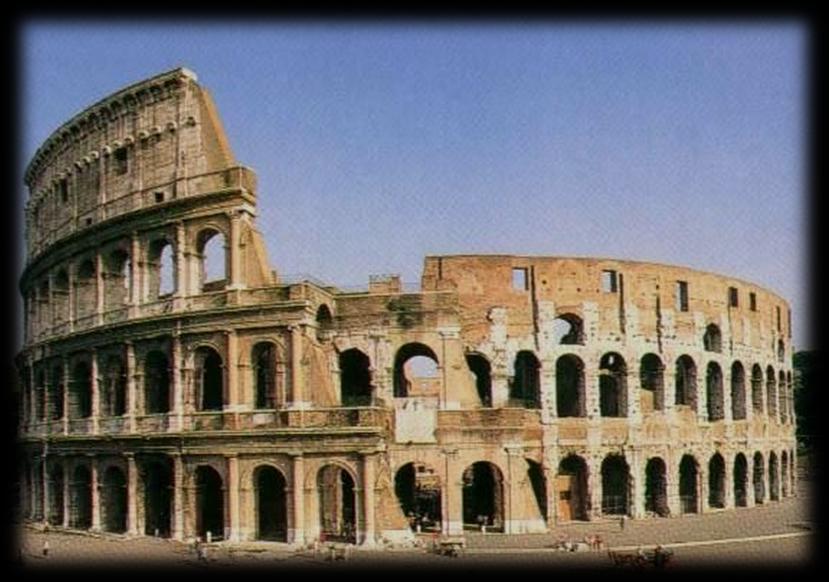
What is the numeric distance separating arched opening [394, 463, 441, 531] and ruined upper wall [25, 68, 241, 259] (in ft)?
36.3

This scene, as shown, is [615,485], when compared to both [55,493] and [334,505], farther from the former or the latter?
[55,493]

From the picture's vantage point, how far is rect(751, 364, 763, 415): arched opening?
37.4m

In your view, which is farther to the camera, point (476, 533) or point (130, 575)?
point (476, 533)

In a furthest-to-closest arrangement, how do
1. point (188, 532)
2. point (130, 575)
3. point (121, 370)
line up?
point (121, 370), point (188, 532), point (130, 575)

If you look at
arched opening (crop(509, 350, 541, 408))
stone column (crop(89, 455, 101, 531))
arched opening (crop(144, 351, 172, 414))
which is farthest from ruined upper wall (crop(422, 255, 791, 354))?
stone column (crop(89, 455, 101, 531))

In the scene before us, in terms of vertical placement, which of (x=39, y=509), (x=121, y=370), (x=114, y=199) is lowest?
(x=39, y=509)

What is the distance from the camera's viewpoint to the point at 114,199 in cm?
3025

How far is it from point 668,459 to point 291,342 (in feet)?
49.5

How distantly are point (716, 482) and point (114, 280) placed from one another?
80.1 feet

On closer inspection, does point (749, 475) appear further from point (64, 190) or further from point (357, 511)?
point (64, 190)

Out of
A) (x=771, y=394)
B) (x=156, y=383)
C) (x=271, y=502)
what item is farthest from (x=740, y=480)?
(x=156, y=383)

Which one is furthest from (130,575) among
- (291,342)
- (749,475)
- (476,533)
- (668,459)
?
(749,475)

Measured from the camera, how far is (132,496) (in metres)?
27.9

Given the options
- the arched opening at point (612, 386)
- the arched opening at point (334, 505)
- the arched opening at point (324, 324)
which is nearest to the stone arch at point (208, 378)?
the arched opening at point (324, 324)
